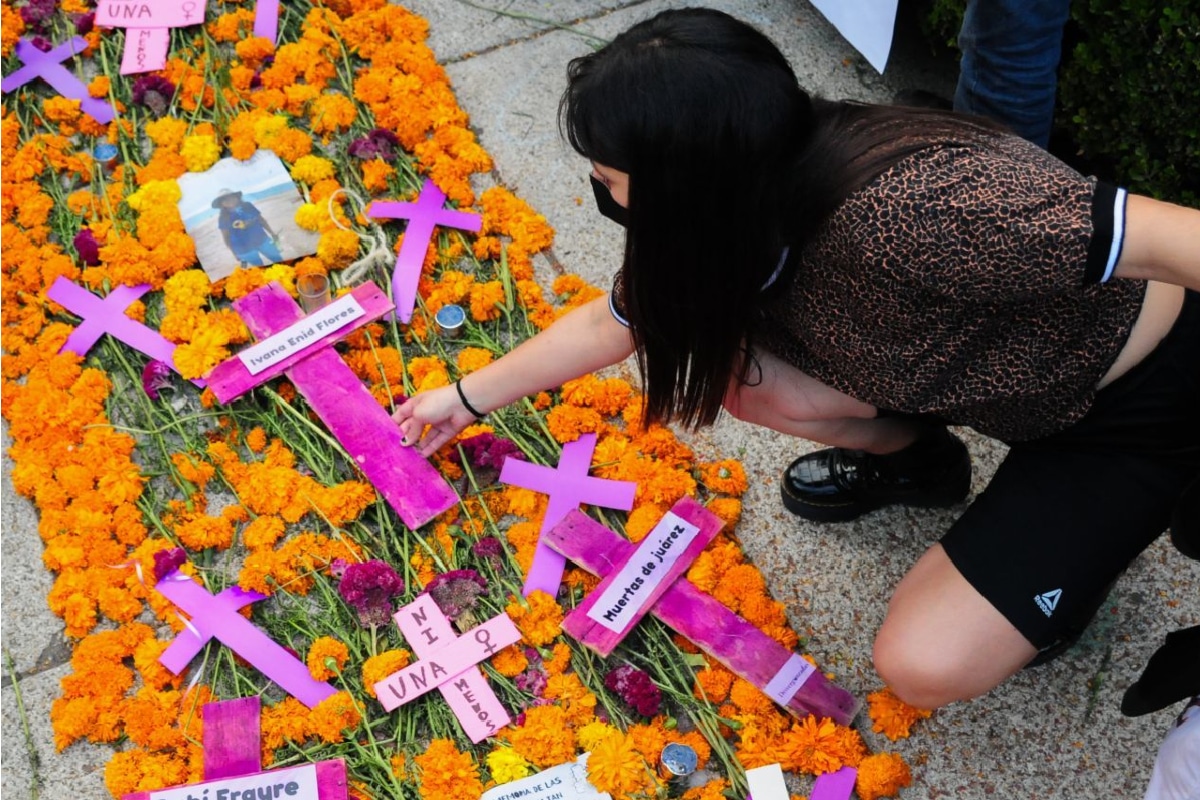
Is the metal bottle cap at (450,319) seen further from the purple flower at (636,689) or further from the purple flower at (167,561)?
the purple flower at (636,689)

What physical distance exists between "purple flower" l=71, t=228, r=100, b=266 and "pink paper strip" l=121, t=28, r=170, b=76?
657 mm

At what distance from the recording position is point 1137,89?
2.53m

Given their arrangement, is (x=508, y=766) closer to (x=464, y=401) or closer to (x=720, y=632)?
(x=720, y=632)

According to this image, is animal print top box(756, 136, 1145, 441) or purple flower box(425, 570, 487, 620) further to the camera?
purple flower box(425, 570, 487, 620)

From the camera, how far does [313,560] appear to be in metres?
2.24

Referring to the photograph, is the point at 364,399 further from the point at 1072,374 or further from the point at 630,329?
the point at 1072,374

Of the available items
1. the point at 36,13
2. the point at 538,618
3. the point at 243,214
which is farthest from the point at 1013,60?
the point at 36,13

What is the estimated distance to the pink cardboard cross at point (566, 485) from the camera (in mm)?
2297

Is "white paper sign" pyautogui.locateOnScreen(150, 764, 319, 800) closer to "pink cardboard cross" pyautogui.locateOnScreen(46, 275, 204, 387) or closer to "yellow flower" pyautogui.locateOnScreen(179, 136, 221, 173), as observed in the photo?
"pink cardboard cross" pyautogui.locateOnScreen(46, 275, 204, 387)

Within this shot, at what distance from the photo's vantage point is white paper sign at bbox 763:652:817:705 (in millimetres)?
2029

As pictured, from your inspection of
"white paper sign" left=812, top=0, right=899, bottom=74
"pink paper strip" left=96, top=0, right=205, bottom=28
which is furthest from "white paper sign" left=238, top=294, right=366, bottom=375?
"white paper sign" left=812, top=0, right=899, bottom=74

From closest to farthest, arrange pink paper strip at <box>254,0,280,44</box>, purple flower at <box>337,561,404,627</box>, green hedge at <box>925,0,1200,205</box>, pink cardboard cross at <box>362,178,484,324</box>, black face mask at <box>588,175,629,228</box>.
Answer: black face mask at <box>588,175,629,228</box>
purple flower at <box>337,561,404,627</box>
green hedge at <box>925,0,1200,205</box>
pink cardboard cross at <box>362,178,484,324</box>
pink paper strip at <box>254,0,280,44</box>

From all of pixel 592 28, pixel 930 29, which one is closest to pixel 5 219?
pixel 592 28

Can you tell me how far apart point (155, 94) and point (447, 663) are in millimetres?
1898
